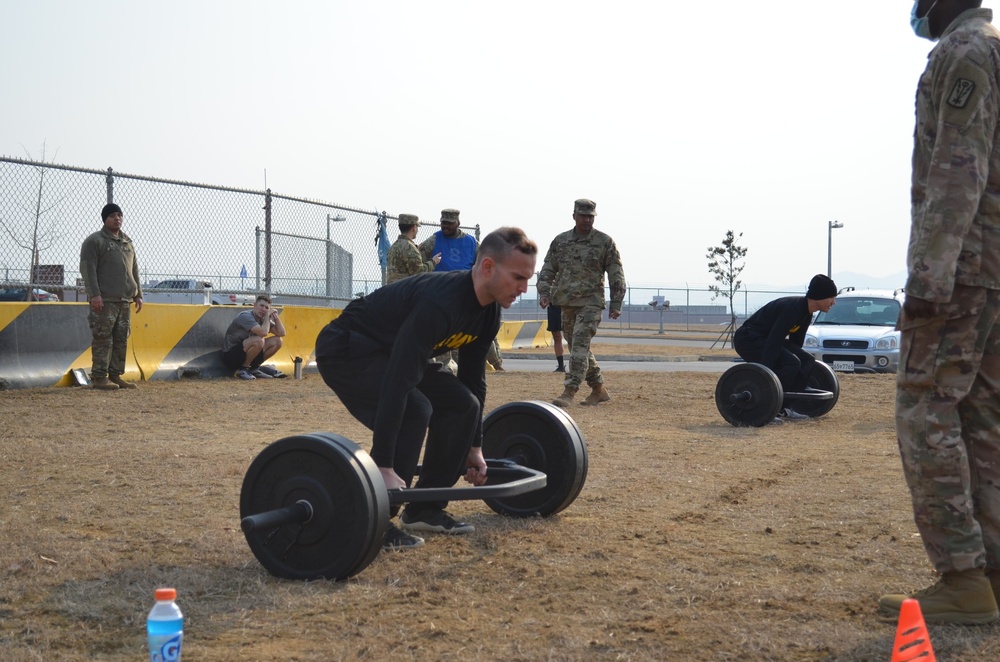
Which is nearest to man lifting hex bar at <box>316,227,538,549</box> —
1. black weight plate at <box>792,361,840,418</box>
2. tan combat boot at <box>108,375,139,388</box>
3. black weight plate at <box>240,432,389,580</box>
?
black weight plate at <box>240,432,389,580</box>

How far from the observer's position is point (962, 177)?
3.61 m

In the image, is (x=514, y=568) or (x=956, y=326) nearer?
(x=956, y=326)

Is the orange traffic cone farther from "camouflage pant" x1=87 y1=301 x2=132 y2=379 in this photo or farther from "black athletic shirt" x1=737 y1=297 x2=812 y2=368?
"camouflage pant" x1=87 y1=301 x2=132 y2=379

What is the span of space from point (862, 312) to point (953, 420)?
51.9 feet

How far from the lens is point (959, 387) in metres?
3.69

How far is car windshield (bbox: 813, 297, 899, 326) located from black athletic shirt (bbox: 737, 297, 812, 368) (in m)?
8.45

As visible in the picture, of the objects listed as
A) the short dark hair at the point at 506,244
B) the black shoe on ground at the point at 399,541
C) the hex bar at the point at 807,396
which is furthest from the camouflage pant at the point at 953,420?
the hex bar at the point at 807,396

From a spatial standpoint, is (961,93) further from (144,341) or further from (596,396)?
(144,341)

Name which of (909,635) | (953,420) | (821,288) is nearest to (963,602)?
(953,420)

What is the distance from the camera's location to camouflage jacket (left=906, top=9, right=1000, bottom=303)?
360 cm

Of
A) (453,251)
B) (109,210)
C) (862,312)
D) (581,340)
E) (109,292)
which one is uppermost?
(109,210)

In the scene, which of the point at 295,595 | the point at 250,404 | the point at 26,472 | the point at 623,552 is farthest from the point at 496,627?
the point at 250,404

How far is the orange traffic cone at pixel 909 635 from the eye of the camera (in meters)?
2.63

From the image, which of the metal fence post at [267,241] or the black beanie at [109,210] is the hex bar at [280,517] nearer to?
the black beanie at [109,210]
